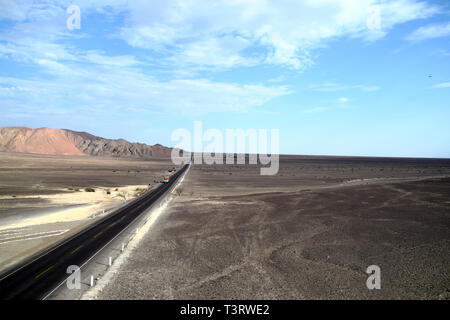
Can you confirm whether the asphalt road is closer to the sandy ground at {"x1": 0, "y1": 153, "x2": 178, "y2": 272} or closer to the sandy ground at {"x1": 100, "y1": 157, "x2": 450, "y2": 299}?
the sandy ground at {"x1": 0, "y1": 153, "x2": 178, "y2": 272}

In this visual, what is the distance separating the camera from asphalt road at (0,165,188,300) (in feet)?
50.4

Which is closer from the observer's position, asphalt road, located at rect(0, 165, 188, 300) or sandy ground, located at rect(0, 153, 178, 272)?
asphalt road, located at rect(0, 165, 188, 300)

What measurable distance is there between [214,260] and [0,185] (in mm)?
58461

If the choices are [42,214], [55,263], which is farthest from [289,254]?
[42,214]

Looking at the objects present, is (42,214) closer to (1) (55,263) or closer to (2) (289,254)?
(1) (55,263)

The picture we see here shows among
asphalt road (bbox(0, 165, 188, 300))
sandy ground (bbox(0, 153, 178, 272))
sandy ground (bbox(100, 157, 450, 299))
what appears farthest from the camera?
sandy ground (bbox(0, 153, 178, 272))

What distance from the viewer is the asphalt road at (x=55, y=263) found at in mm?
15367

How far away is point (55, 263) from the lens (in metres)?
19.1

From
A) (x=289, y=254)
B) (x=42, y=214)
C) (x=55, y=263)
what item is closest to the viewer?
(x=55, y=263)

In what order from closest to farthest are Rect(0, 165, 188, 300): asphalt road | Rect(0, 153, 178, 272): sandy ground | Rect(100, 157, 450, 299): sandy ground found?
Rect(0, 165, 188, 300): asphalt road → Rect(100, 157, 450, 299): sandy ground → Rect(0, 153, 178, 272): sandy ground

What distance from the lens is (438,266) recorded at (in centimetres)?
1958

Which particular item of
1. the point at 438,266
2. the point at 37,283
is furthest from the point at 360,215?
the point at 37,283

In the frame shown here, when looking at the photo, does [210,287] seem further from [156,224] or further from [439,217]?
[439,217]

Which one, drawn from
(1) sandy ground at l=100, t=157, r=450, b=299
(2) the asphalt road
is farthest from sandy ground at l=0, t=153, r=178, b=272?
(1) sandy ground at l=100, t=157, r=450, b=299
